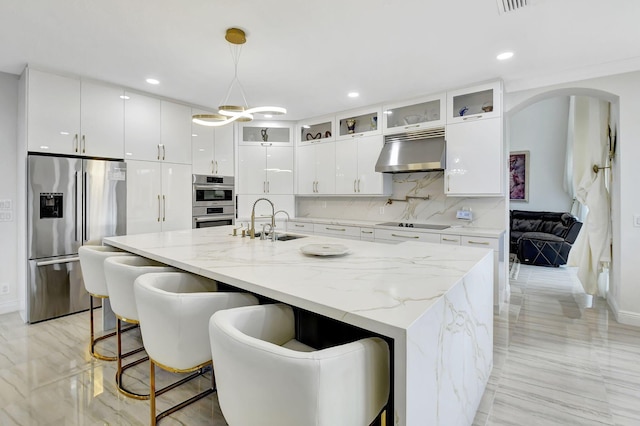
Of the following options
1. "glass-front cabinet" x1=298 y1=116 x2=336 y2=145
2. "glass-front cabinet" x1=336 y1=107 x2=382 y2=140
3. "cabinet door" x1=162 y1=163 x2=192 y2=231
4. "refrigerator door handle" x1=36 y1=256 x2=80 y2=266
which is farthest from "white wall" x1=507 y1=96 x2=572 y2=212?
"refrigerator door handle" x1=36 y1=256 x2=80 y2=266

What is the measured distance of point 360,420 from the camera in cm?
98

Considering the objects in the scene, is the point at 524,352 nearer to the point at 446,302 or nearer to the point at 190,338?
the point at 446,302

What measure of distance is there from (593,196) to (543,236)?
2122 millimetres

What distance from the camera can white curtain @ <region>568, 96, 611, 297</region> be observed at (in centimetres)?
362

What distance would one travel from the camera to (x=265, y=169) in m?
5.28

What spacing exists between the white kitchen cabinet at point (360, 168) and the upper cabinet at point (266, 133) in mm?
997

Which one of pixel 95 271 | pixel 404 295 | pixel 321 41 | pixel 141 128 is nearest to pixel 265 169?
pixel 141 128

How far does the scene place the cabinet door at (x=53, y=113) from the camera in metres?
3.13

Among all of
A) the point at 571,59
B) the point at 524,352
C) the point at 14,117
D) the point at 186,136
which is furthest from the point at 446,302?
the point at 14,117

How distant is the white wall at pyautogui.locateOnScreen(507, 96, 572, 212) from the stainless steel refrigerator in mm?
7029

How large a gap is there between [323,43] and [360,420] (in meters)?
2.68

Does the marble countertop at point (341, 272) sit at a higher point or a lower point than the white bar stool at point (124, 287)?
higher

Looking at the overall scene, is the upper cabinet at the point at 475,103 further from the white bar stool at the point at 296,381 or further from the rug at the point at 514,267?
the white bar stool at the point at 296,381

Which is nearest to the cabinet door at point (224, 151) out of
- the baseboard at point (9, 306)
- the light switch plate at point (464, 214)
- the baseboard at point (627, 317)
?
the baseboard at point (9, 306)
